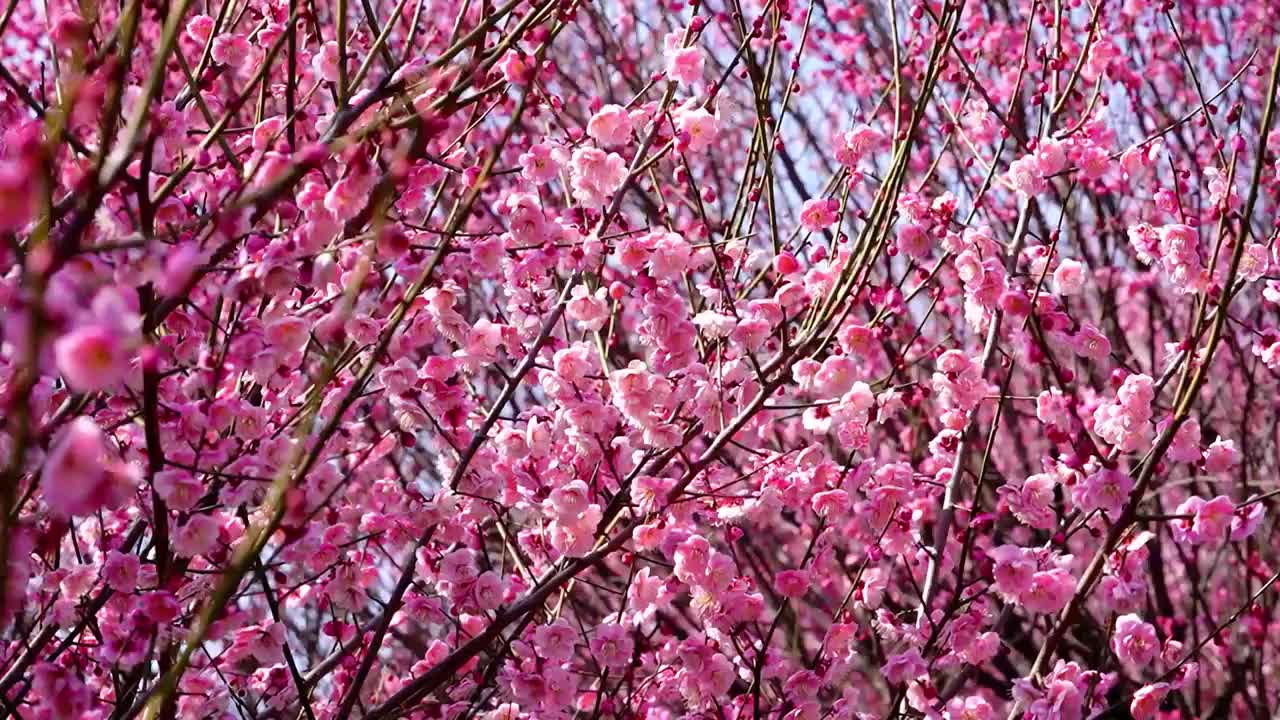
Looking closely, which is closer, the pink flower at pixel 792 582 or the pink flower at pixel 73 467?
the pink flower at pixel 73 467

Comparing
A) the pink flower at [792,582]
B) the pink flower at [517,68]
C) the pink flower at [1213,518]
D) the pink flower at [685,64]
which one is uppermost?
the pink flower at [685,64]

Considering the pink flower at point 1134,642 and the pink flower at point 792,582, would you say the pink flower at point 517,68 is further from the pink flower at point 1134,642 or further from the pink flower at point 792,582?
the pink flower at point 1134,642

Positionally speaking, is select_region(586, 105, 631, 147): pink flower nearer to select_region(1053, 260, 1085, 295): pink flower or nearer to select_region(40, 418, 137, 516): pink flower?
select_region(1053, 260, 1085, 295): pink flower

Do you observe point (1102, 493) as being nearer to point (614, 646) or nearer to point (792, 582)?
point (792, 582)

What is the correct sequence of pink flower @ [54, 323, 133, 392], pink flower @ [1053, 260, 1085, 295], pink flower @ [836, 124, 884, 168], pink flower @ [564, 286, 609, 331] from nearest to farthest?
pink flower @ [54, 323, 133, 392] → pink flower @ [564, 286, 609, 331] → pink flower @ [1053, 260, 1085, 295] → pink flower @ [836, 124, 884, 168]

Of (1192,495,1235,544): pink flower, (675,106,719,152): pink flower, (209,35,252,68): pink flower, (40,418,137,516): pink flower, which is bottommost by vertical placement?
(40,418,137,516): pink flower

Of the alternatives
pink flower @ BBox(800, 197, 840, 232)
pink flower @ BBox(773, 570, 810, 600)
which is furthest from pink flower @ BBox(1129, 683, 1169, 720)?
→ pink flower @ BBox(800, 197, 840, 232)

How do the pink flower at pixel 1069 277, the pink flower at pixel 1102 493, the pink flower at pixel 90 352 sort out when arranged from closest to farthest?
the pink flower at pixel 90 352 < the pink flower at pixel 1102 493 < the pink flower at pixel 1069 277

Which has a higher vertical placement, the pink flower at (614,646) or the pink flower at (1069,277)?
the pink flower at (1069,277)

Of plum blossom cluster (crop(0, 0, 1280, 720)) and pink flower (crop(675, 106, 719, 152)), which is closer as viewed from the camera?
plum blossom cluster (crop(0, 0, 1280, 720))

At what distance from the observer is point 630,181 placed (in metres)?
3.90

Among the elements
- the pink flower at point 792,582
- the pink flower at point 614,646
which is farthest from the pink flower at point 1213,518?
the pink flower at point 614,646

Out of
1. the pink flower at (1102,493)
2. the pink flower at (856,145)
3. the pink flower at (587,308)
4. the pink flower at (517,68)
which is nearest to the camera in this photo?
the pink flower at (517,68)

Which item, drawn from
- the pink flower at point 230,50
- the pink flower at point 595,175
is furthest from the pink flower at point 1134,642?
the pink flower at point 230,50
